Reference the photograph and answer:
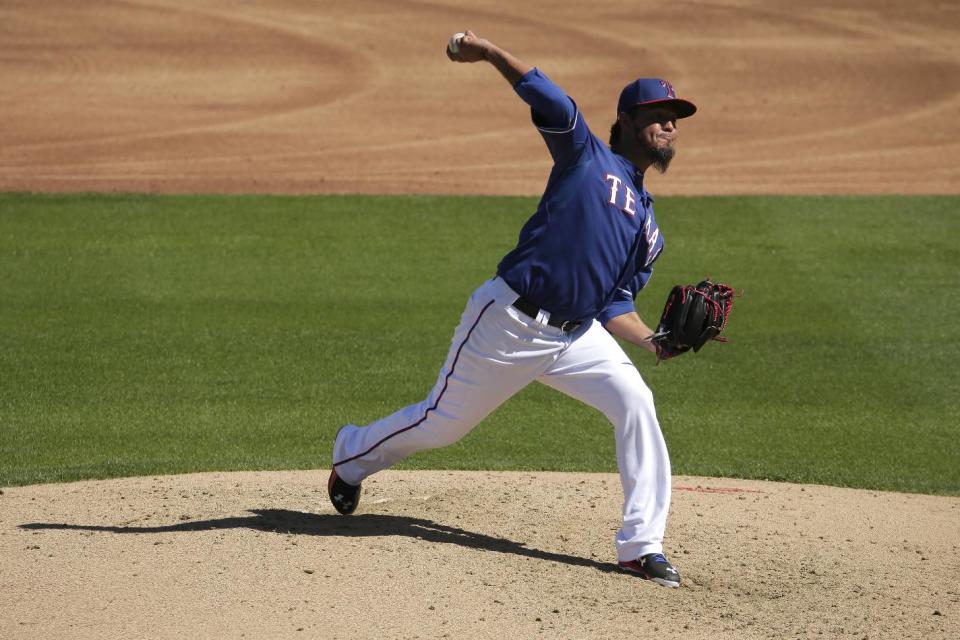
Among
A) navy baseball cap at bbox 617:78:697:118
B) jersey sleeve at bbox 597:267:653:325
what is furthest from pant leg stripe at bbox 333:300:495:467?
navy baseball cap at bbox 617:78:697:118

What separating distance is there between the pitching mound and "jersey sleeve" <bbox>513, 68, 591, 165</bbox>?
1606 mm

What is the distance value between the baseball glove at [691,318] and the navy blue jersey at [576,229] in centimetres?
30

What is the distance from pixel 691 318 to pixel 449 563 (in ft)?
4.34

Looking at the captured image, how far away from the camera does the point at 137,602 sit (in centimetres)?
481

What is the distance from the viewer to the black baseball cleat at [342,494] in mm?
5801

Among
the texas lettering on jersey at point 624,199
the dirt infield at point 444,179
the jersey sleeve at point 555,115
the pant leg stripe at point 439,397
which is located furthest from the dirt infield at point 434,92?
the jersey sleeve at point 555,115

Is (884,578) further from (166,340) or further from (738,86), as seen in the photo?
(738,86)

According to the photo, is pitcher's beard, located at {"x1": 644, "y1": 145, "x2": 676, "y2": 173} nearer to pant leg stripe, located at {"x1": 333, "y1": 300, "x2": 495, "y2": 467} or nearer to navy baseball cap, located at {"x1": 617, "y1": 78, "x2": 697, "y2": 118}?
navy baseball cap, located at {"x1": 617, "y1": 78, "x2": 697, "y2": 118}

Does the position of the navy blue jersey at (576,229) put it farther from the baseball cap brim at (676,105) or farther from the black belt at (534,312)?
the baseball cap brim at (676,105)

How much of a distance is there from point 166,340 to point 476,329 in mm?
4805

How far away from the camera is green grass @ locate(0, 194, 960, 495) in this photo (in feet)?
25.2

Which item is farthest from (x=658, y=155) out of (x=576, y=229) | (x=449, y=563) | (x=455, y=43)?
(x=449, y=563)

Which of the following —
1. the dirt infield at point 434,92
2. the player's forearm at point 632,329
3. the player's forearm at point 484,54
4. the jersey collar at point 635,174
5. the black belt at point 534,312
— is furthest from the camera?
the dirt infield at point 434,92

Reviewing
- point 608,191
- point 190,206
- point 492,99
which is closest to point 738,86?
point 492,99
